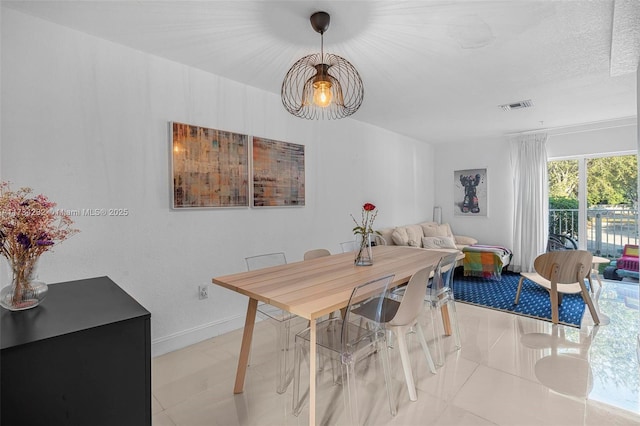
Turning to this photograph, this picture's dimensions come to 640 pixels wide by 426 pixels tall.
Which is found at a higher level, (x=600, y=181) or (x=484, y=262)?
(x=600, y=181)

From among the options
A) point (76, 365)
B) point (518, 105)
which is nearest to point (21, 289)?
point (76, 365)

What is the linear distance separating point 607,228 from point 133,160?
6.54 m

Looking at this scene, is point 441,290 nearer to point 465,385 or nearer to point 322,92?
point 465,385

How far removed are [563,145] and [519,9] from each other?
13.8 ft

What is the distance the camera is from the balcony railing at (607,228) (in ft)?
15.5

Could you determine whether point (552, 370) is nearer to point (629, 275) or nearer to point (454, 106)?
point (454, 106)

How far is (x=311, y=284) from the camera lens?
1.81 meters

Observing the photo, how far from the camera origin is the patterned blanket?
477 cm

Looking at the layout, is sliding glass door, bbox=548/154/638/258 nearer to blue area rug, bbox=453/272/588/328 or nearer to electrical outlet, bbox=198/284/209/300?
blue area rug, bbox=453/272/588/328

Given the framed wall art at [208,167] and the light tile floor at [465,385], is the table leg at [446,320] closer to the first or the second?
the light tile floor at [465,385]

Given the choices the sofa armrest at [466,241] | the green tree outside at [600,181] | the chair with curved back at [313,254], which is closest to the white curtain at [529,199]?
the green tree outside at [600,181]

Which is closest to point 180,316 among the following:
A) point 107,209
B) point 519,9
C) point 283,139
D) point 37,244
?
point 107,209

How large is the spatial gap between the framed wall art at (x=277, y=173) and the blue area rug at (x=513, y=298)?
8.23ft

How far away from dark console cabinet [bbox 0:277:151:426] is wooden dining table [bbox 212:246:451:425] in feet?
2.07
